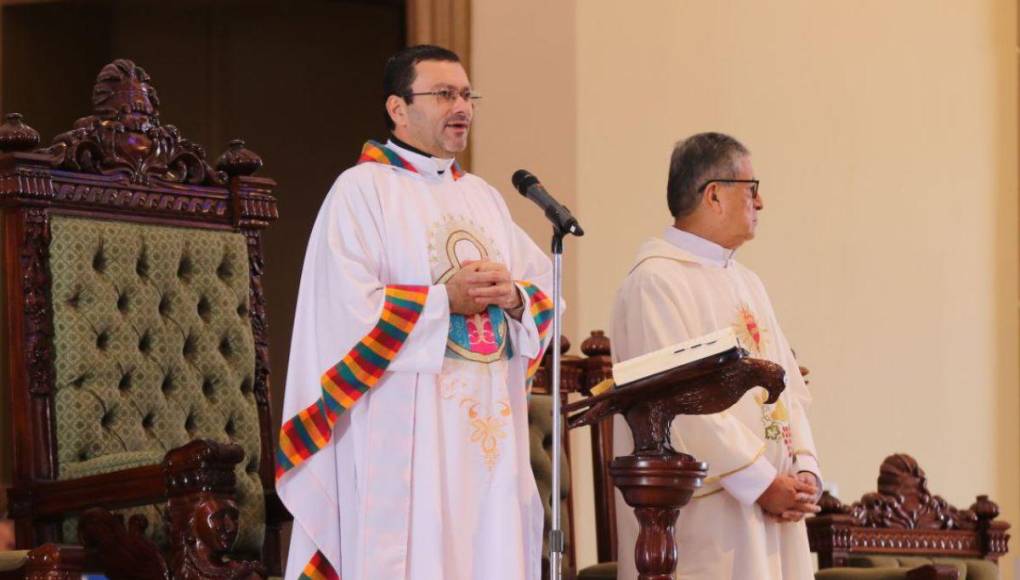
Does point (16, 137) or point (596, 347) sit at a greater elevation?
point (16, 137)

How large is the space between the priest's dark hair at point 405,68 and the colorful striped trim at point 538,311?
1.61ft

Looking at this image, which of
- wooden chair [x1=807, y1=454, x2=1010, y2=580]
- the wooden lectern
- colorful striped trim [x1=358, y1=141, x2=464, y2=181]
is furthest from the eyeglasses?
wooden chair [x1=807, y1=454, x2=1010, y2=580]

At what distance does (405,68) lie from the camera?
4004mm

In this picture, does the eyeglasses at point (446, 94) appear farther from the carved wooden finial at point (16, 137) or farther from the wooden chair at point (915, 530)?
the wooden chair at point (915, 530)

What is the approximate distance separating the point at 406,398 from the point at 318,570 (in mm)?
399

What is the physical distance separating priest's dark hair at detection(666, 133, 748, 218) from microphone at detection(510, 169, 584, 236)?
1012 millimetres

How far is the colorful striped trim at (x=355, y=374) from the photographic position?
371cm

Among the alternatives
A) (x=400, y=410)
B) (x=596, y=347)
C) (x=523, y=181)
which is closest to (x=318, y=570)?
(x=400, y=410)

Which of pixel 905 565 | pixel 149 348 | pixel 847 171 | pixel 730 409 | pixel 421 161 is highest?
pixel 847 171

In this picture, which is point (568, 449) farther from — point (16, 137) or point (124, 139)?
point (16, 137)

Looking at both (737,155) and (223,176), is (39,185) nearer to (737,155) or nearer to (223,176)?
(223,176)

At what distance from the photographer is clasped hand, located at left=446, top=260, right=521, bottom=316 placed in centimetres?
373

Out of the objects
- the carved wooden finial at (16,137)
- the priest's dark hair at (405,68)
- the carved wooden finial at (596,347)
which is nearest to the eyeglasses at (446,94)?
the priest's dark hair at (405,68)

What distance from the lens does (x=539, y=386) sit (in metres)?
4.96
